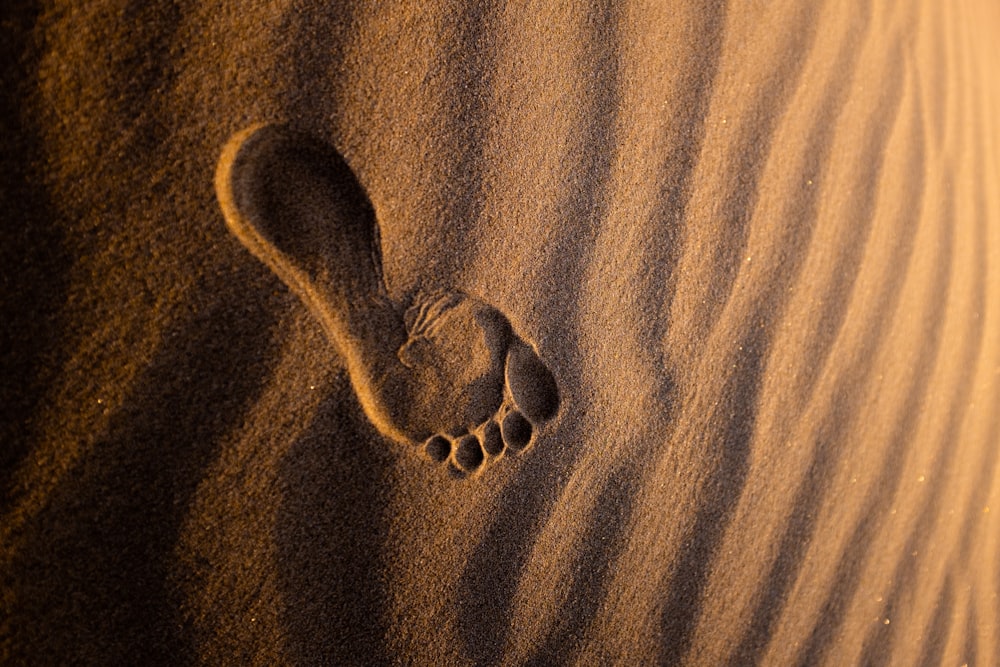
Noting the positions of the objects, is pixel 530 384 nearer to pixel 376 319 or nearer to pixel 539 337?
pixel 539 337

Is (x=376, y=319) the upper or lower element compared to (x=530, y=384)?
upper

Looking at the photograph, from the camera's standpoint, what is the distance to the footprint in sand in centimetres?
85

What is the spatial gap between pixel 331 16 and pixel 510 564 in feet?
3.23

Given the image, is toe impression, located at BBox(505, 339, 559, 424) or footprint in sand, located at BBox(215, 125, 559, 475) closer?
footprint in sand, located at BBox(215, 125, 559, 475)

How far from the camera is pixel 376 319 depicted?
911 mm

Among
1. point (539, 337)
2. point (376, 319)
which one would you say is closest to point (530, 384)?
point (539, 337)

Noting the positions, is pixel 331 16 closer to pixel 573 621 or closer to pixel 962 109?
pixel 573 621

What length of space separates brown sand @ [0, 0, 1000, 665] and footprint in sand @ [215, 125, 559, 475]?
0.10ft

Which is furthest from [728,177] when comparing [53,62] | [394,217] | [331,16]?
[53,62]

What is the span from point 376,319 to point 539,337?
0.96ft

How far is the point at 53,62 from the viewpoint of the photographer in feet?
2.52

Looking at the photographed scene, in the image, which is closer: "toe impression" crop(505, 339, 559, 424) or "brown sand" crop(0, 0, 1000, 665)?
"brown sand" crop(0, 0, 1000, 665)

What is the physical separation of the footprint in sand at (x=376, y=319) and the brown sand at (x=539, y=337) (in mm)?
29

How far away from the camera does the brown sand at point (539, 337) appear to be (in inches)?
31.5
